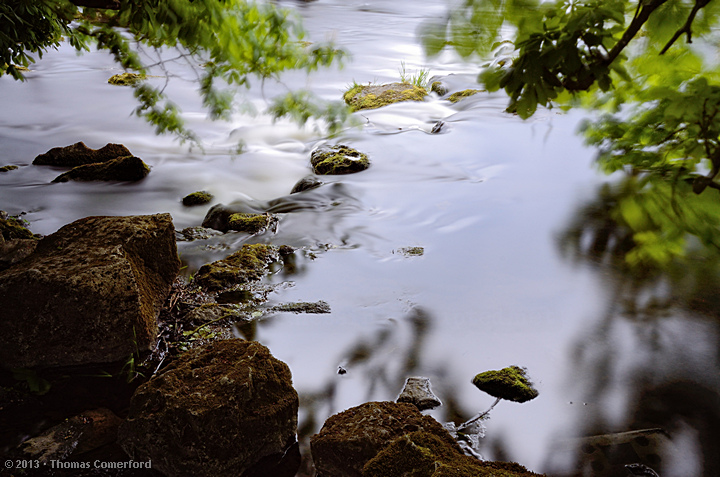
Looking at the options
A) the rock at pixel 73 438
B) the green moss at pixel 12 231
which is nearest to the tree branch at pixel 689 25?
the rock at pixel 73 438

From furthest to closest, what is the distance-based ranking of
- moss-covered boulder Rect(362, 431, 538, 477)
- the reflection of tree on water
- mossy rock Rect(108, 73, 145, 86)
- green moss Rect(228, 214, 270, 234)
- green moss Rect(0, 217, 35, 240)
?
mossy rock Rect(108, 73, 145, 86), green moss Rect(228, 214, 270, 234), green moss Rect(0, 217, 35, 240), moss-covered boulder Rect(362, 431, 538, 477), the reflection of tree on water

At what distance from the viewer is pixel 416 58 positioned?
56.1 ft

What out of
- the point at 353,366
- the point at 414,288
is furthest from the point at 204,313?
the point at 414,288

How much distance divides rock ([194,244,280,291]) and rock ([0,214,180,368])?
1.06 metres

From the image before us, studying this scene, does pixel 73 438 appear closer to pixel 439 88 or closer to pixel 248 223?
pixel 248 223

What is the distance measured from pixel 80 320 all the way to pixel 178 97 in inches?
453

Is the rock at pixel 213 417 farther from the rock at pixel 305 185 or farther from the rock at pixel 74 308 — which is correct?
the rock at pixel 305 185

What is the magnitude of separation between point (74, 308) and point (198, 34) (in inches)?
81.1

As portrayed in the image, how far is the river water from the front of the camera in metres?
3.60

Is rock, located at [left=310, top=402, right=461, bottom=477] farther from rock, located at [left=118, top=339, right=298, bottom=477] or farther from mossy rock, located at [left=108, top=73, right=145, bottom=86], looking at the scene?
mossy rock, located at [left=108, top=73, right=145, bottom=86]

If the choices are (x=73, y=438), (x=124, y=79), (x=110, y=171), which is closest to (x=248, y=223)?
(x=110, y=171)

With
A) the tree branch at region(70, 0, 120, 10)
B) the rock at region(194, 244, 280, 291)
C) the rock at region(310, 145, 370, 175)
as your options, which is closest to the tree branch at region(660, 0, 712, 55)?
the tree branch at region(70, 0, 120, 10)

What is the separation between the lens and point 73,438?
2930mm

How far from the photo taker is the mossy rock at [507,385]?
366cm
